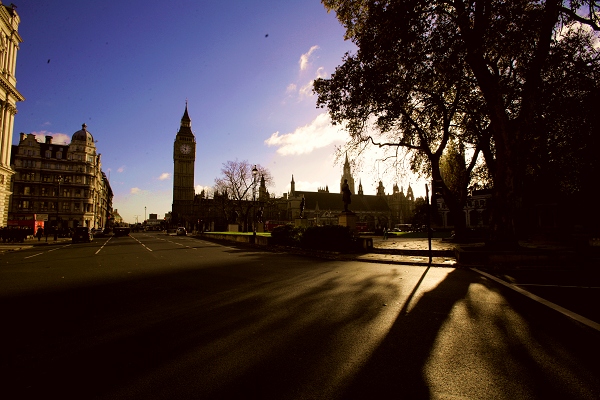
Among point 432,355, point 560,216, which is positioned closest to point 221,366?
point 432,355

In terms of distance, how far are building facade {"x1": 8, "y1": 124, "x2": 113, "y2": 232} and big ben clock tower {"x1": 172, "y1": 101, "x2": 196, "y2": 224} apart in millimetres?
50068

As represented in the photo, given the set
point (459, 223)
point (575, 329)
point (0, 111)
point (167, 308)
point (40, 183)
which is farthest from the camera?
point (40, 183)

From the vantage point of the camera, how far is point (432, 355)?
11.8 feet

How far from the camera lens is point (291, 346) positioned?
3.87 metres

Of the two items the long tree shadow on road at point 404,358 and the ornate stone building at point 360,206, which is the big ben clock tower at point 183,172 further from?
the long tree shadow on road at point 404,358

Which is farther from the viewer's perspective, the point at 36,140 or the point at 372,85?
the point at 36,140

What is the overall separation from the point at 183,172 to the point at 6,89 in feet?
331

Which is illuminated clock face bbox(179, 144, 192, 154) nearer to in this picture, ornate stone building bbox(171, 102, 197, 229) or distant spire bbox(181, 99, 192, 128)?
ornate stone building bbox(171, 102, 197, 229)

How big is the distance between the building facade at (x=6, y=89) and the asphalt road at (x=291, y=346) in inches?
1655

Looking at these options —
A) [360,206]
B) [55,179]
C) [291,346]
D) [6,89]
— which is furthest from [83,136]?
[291,346]

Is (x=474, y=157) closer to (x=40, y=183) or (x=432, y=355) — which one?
(x=432, y=355)

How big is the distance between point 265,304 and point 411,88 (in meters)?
17.2

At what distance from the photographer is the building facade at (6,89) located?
120 feet

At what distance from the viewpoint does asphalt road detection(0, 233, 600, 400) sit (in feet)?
9.39
